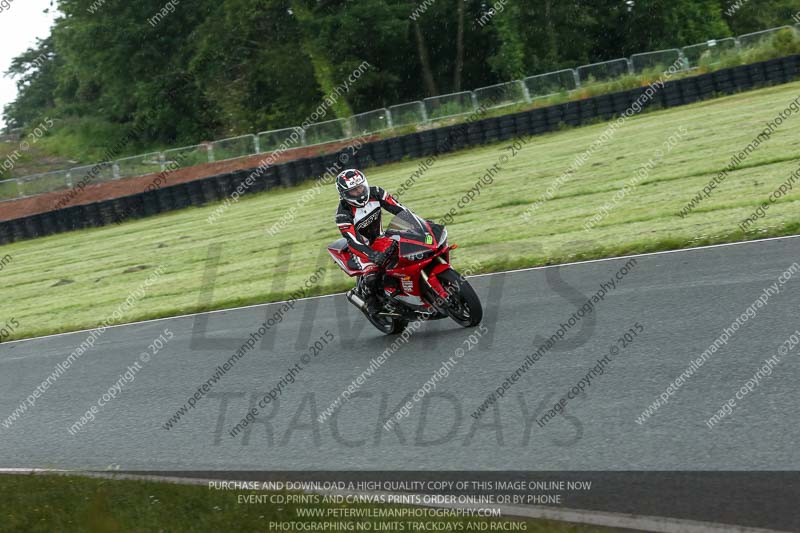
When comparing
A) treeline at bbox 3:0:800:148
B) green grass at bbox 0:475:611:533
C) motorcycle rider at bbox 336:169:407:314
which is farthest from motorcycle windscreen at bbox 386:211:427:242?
treeline at bbox 3:0:800:148

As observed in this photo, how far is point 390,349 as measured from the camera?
9.52 meters

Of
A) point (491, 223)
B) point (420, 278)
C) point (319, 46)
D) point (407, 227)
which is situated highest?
point (319, 46)

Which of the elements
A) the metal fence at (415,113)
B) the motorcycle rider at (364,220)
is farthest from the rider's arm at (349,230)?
the metal fence at (415,113)

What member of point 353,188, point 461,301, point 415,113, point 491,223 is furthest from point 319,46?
point 461,301

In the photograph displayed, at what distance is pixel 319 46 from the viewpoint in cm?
4844

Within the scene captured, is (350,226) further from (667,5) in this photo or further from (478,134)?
(667,5)

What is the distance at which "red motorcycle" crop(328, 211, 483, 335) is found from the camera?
8.98 meters

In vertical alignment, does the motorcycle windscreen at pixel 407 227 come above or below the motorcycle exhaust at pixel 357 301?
above

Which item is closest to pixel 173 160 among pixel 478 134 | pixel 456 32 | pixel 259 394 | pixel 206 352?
pixel 478 134

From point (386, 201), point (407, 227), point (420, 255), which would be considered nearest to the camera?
point (420, 255)

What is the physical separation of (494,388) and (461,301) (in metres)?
1.79

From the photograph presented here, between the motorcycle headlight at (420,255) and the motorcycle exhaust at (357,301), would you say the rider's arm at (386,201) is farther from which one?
the motorcycle exhaust at (357,301)

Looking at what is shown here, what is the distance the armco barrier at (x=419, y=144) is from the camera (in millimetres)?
27594

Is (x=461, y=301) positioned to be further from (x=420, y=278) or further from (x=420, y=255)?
(x=420, y=255)
